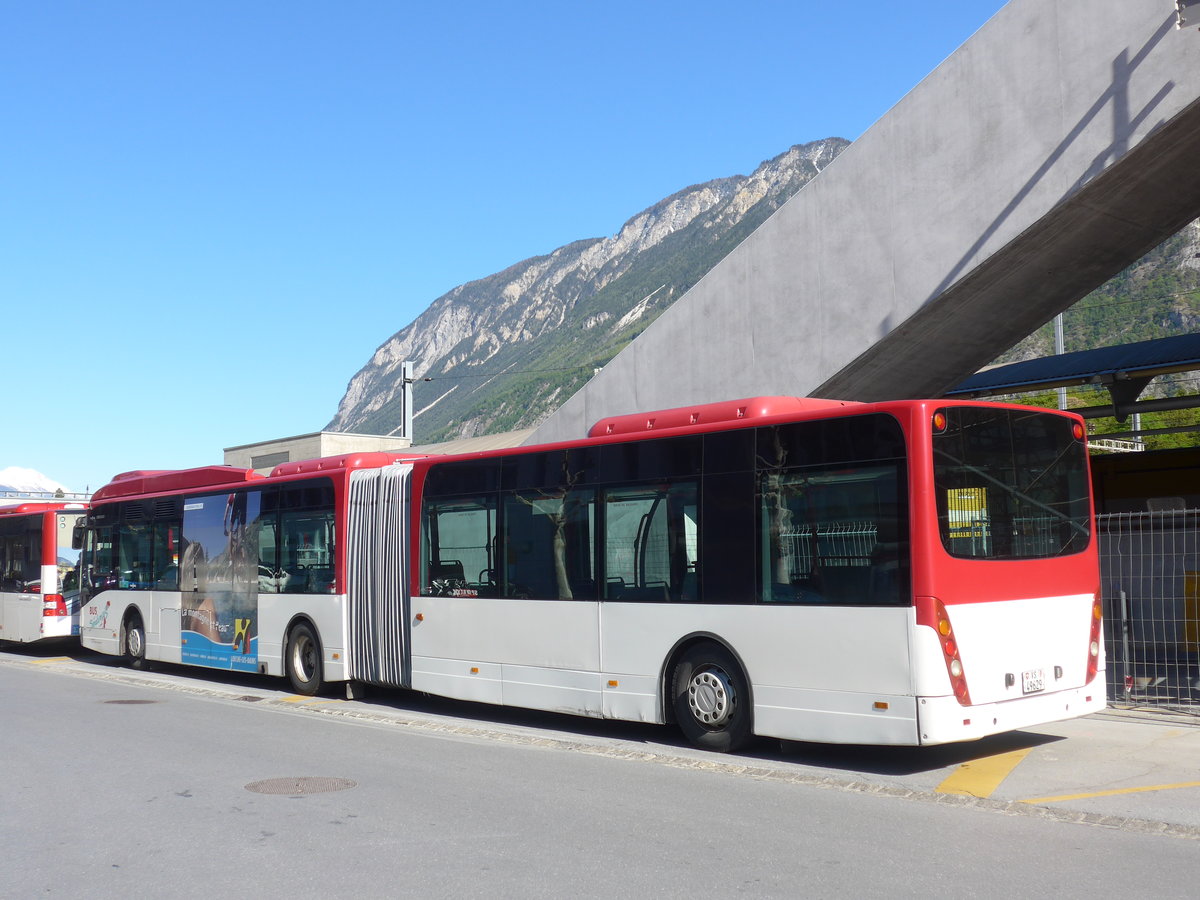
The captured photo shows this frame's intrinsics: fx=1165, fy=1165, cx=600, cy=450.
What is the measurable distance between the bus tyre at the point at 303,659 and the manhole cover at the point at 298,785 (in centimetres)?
627

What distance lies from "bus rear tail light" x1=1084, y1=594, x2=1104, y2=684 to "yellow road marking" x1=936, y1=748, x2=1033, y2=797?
2.73ft

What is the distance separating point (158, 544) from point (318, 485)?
5034 millimetres

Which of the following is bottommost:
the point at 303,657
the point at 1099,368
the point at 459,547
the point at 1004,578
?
the point at 303,657

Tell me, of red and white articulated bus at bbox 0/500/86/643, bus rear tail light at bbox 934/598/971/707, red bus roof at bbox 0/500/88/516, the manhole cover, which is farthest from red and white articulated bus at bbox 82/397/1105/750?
red bus roof at bbox 0/500/88/516

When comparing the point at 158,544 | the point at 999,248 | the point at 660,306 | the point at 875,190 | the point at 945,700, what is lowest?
the point at 945,700

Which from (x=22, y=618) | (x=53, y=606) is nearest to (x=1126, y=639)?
(x=53, y=606)

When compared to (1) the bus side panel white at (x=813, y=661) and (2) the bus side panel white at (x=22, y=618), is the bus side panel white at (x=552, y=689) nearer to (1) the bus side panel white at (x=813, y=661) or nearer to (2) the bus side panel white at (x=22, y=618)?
(1) the bus side panel white at (x=813, y=661)

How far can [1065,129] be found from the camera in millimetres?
14094

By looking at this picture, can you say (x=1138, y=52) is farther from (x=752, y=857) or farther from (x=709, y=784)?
(x=752, y=857)

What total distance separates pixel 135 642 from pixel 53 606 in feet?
11.4

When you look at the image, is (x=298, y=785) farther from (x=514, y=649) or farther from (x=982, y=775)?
(x=982, y=775)

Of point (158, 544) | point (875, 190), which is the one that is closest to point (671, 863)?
point (875, 190)

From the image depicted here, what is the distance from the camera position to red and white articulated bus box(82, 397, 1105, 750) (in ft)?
28.1

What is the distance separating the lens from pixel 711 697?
9.98m
